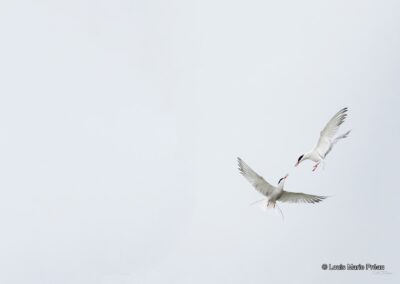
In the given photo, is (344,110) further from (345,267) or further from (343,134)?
(345,267)

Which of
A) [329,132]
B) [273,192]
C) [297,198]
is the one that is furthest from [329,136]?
[273,192]

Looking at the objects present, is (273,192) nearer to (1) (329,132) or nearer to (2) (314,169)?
(2) (314,169)

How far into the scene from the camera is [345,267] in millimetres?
74875

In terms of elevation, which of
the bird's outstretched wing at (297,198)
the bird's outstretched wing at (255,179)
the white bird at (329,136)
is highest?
the white bird at (329,136)

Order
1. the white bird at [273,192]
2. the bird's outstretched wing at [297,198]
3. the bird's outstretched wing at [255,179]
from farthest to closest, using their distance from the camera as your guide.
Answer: the bird's outstretched wing at [297,198]
the white bird at [273,192]
the bird's outstretched wing at [255,179]

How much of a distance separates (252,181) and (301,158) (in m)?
3.20

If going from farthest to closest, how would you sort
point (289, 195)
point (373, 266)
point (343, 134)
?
point (373, 266) < point (289, 195) < point (343, 134)

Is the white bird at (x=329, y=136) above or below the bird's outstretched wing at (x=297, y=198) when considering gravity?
above

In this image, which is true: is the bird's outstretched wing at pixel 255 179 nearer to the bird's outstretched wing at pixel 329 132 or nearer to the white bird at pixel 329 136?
the white bird at pixel 329 136

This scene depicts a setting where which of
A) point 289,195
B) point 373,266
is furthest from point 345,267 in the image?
point 289,195

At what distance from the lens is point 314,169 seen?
140 ft

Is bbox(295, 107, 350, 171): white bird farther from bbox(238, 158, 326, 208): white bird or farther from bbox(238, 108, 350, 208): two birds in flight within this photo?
bbox(238, 158, 326, 208): white bird

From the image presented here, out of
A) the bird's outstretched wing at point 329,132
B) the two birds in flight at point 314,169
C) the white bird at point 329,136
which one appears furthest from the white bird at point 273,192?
the bird's outstretched wing at point 329,132

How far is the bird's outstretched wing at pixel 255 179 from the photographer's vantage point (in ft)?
140
